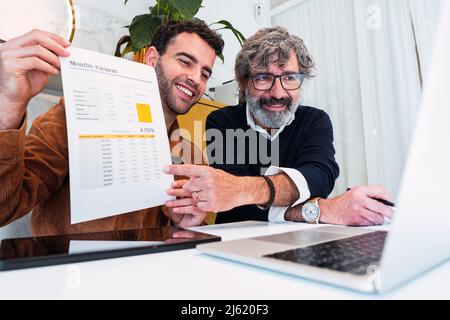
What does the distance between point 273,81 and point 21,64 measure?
102cm

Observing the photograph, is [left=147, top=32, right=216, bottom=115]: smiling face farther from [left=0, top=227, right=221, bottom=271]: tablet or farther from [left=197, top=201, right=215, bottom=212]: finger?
[left=0, top=227, right=221, bottom=271]: tablet

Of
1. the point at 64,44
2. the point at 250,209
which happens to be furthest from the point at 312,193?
the point at 64,44

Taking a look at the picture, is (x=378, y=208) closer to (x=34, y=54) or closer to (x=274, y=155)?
(x=274, y=155)

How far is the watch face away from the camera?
928 millimetres

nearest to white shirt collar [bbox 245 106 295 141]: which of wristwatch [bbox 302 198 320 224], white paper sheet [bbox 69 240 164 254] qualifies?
wristwatch [bbox 302 198 320 224]

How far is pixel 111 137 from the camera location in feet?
2.40

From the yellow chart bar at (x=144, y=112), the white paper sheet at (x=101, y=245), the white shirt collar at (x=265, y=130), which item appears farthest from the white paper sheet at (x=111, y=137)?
the white shirt collar at (x=265, y=130)

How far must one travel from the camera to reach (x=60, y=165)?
0.88 meters

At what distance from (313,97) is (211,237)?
2.32 metres

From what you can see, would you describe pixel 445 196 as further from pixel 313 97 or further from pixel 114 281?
pixel 313 97

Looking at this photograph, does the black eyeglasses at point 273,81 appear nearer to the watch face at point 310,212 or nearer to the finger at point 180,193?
the watch face at point 310,212

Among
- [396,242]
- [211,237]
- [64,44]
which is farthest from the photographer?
[64,44]

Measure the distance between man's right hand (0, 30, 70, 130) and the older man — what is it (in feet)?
1.17

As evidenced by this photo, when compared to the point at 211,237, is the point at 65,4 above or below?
above
